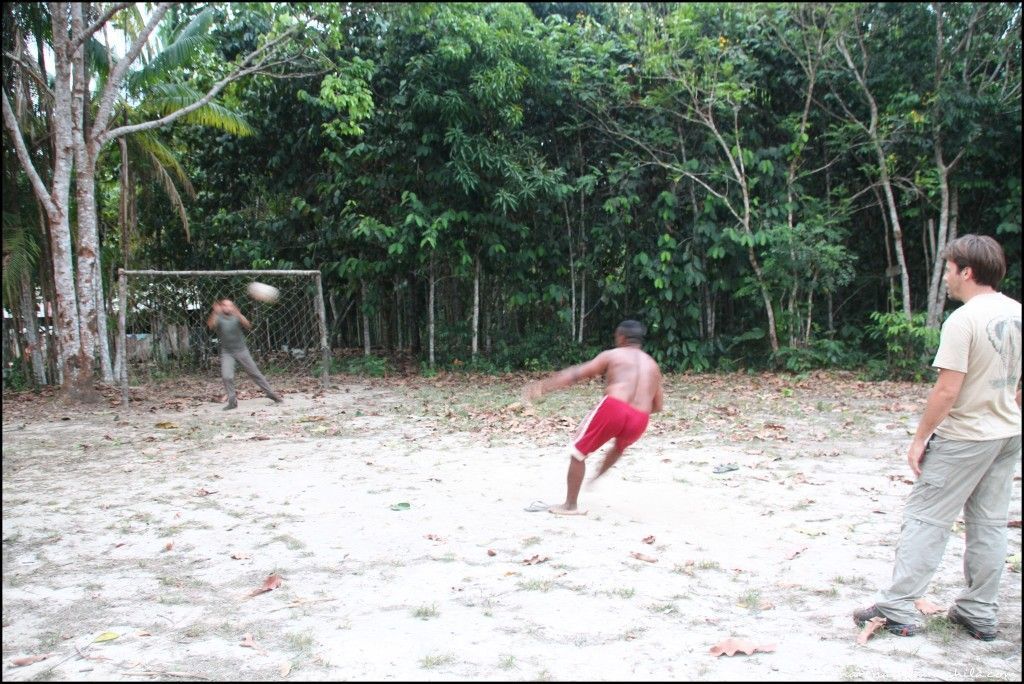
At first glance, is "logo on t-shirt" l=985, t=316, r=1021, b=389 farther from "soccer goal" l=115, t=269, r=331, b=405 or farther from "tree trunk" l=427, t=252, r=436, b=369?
"tree trunk" l=427, t=252, r=436, b=369

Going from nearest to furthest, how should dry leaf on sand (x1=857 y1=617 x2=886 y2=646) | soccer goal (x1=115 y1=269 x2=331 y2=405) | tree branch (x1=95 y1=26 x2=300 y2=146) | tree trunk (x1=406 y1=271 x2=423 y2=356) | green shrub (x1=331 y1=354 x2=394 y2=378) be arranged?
dry leaf on sand (x1=857 y1=617 x2=886 y2=646)
tree branch (x1=95 y1=26 x2=300 y2=146)
soccer goal (x1=115 y1=269 x2=331 y2=405)
green shrub (x1=331 y1=354 x2=394 y2=378)
tree trunk (x1=406 y1=271 x2=423 y2=356)

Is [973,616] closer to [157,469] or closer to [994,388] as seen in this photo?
[994,388]

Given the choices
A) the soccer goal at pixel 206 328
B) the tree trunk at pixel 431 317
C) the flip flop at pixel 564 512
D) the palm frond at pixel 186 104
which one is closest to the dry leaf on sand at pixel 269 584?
the flip flop at pixel 564 512

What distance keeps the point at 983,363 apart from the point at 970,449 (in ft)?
1.19

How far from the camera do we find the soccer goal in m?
13.0

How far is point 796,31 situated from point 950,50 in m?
2.40

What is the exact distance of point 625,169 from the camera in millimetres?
14234

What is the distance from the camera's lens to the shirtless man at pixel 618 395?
201 inches

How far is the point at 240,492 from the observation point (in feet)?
20.1

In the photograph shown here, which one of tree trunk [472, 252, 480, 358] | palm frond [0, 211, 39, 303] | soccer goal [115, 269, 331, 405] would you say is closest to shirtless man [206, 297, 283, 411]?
soccer goal [115, 269, 331, 405]

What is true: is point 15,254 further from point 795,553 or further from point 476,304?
point 795,553

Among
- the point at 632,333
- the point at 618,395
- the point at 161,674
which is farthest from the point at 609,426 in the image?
the point at 161,674

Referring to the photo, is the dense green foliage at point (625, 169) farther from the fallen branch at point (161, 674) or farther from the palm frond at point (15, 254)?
the fallen branch at point (161, 674)

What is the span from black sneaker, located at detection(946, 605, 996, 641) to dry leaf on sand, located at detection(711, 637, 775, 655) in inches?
34.3
